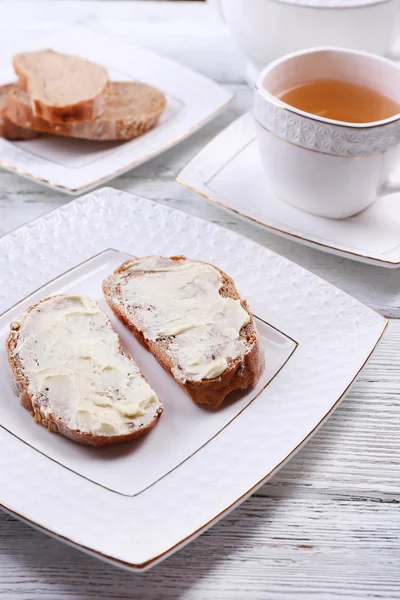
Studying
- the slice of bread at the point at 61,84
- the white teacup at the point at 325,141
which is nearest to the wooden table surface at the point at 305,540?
the white teacup at the point at 325,141

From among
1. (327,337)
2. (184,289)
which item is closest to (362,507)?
(327,337)

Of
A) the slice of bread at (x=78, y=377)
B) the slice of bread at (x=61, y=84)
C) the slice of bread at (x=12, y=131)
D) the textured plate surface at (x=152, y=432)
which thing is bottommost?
the textured plate surface at (x=152, y=432)

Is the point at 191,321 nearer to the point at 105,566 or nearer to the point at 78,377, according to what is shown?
the point at 78,377

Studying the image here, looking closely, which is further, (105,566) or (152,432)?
(152,432)

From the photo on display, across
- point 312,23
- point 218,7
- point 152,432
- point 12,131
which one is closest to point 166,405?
point 152,432

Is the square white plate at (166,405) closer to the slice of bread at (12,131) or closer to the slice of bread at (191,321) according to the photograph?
the slice of bread at (191,321)

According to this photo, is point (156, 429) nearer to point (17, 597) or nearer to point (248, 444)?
point (248, 444)
